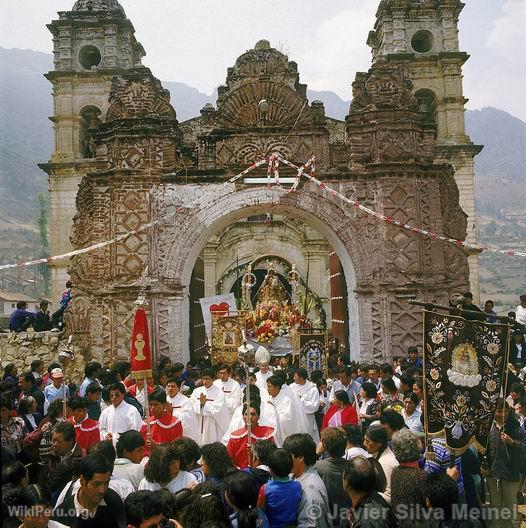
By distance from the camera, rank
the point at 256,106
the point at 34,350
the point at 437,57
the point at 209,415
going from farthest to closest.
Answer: the point at 437,57 → the point at 256,106 → the point at 34,350 → the point at 209,415

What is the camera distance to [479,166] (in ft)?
422

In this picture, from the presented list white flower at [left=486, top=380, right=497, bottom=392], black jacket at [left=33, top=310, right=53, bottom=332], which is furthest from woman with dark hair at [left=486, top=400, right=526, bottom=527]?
black jacket at [left=33, top=310, right=53, bottom=332]

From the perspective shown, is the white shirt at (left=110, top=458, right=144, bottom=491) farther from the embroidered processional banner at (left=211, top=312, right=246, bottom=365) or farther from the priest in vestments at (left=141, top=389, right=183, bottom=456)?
the embroidered processional banner at (left=211, top=312, right=246, bottom=365)

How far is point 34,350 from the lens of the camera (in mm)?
13383

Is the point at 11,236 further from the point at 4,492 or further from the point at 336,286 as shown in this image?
the point at 4,492

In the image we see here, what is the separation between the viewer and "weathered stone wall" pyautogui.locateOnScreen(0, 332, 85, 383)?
13.3 meters

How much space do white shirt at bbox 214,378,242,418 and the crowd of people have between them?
821mm

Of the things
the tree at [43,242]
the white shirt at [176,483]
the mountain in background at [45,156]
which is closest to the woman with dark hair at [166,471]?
the white shirt at [176,483]

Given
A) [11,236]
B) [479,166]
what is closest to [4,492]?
[11,236]

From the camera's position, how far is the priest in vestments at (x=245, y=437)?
22.0 feet

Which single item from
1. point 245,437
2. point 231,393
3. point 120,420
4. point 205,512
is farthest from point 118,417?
point 205,512

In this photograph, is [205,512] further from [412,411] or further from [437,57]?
[437,57]

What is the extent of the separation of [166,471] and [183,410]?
364 cm

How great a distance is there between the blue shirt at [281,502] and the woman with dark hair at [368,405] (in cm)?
338
